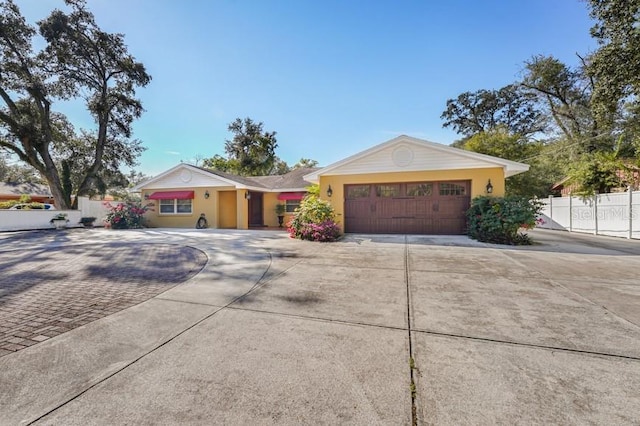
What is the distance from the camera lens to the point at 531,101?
88.2 ft

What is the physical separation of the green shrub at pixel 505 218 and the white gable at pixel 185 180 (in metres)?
12.2

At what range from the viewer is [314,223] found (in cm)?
1034

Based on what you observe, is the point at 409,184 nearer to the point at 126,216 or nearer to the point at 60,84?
the point at 126,216

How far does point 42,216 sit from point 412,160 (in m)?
20.8

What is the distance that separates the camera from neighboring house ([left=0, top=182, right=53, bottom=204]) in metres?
27.2

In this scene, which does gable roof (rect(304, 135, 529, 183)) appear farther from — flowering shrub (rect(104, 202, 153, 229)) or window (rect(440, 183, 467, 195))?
flowering shrub (rect(104, 202, 153, 229))

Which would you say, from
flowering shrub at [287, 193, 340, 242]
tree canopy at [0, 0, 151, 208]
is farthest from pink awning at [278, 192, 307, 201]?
tree canopy at [0, 0, 151, 208]

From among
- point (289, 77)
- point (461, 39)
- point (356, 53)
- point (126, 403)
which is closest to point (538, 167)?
point (461, 39)

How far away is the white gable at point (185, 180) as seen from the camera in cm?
1545

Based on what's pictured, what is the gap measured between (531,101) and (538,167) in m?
11.4

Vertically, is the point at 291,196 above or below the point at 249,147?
below

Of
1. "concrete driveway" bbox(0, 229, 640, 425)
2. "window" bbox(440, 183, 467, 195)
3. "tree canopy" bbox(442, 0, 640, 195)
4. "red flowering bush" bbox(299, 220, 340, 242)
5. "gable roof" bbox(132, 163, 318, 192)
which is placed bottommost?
"concrete driveway" bbox(0, 229, 640, 425)

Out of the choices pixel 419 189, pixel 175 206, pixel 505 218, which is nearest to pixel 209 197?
pixel 175 206

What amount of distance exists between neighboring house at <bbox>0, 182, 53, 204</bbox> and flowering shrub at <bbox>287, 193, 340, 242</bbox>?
34.2 m
